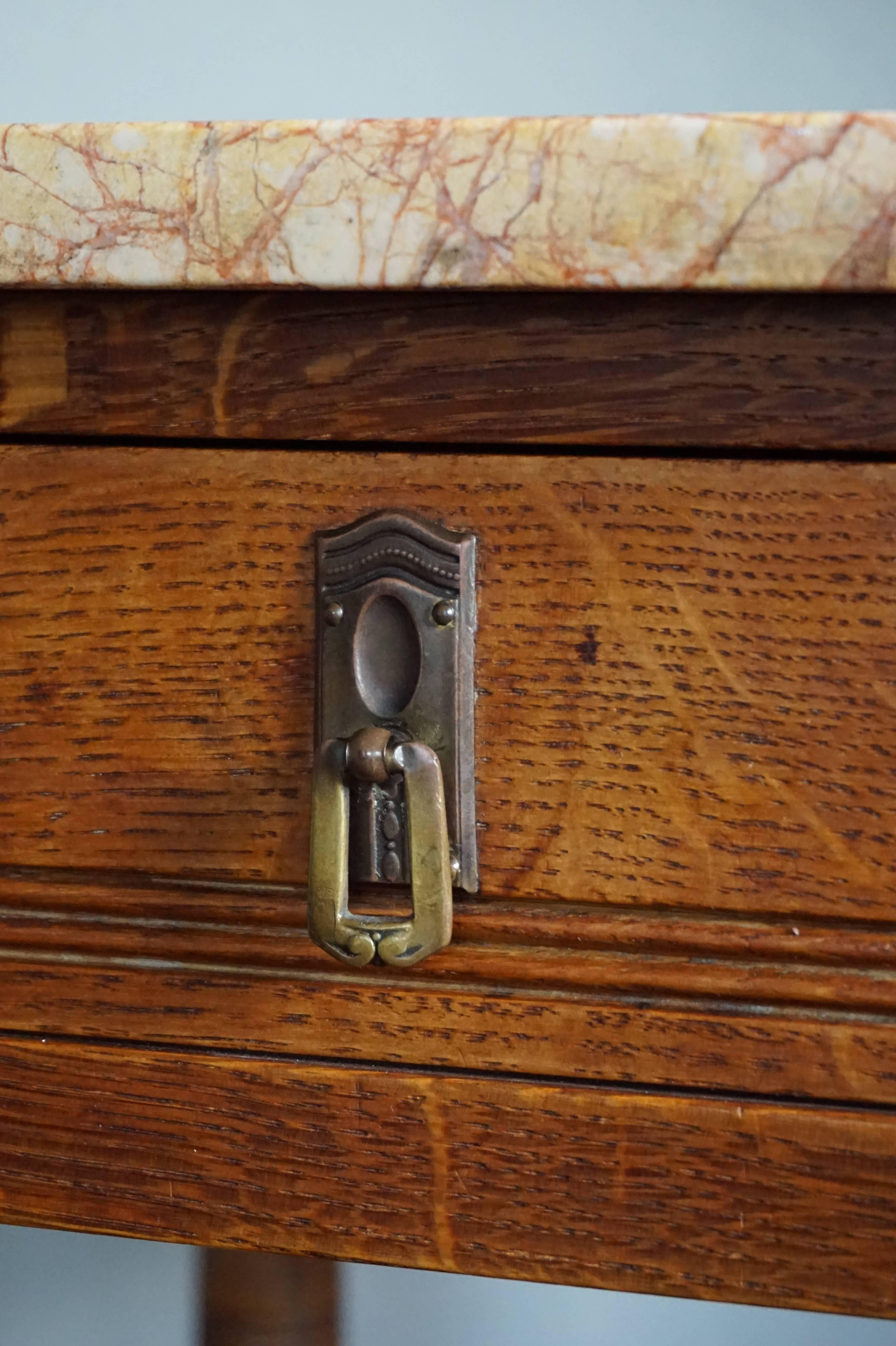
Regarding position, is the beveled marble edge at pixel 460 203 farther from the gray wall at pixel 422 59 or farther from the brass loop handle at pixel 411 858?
the gray wall at pixel 422 59

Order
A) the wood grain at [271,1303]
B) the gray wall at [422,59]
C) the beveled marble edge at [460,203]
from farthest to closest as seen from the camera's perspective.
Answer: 1. the gray wall at [422,59]
2. the wood grain at [271,1303]
3. the beveled marble edge at [460,203]

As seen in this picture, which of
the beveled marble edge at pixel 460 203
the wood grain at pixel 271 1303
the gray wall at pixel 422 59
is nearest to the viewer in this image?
the beveled marble edge at pixel 460 203

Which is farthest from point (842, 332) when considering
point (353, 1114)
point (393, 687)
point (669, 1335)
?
point (669, 1335)

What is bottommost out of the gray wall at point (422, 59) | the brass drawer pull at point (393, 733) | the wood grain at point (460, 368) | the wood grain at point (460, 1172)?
the wood grain at point (460, 1172)

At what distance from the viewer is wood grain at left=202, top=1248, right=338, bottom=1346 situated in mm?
658

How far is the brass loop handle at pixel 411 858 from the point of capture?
33 centimetres

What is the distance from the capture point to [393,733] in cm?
34

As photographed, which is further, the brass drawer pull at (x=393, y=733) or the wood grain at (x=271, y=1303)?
the wood grain at (x=271, y=1303)

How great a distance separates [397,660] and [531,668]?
38mm

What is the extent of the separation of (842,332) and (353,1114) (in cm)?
26

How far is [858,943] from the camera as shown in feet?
1.07

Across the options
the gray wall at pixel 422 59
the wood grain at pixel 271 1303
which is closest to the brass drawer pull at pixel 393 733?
the wood grain at pixel 271 1303

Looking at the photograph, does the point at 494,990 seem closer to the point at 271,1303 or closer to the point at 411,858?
the point at 411,858

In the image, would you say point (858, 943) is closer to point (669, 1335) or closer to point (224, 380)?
point (224, 380)
